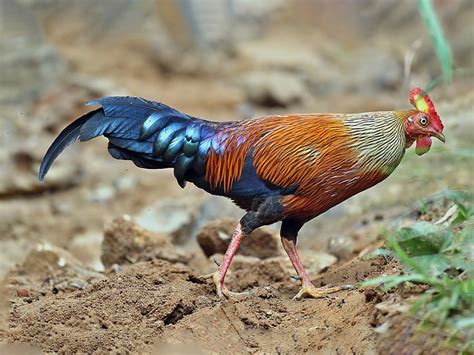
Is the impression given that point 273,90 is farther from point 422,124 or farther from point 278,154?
point 278,154

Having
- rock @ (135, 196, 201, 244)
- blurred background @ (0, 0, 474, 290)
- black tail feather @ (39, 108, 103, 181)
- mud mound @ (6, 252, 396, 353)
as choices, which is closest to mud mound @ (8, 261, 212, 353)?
mud mound @ (6, 252, 396, 353)

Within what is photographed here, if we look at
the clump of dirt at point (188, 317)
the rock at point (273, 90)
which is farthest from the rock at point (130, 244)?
the rock at point (273, 90)

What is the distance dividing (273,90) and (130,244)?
9515mm

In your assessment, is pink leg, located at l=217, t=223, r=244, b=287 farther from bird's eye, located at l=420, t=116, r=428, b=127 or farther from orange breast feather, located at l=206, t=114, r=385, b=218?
bird's eye, located at l=420, t=116, r=428, b=127

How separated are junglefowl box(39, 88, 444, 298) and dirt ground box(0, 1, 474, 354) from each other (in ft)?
0.97

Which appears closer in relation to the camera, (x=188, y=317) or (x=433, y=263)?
(x=433, y=263)

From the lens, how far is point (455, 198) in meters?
4.33

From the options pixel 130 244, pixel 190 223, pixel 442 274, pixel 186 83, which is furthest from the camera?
pixel 186 83

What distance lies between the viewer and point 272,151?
537cm

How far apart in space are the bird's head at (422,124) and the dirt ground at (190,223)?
12cm

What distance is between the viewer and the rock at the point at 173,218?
9086 mm

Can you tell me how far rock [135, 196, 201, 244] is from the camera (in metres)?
9.09

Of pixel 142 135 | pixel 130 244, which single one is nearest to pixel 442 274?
pixel 142 135

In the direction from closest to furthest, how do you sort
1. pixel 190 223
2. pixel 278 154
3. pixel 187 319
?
pixel 187 319
pixel 278 154
pixel 190 223
